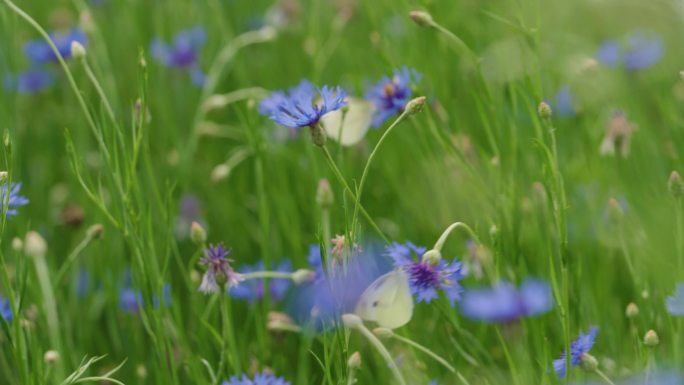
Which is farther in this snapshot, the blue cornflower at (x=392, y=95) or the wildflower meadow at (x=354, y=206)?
the blue cornflower at (x=392, y=95)

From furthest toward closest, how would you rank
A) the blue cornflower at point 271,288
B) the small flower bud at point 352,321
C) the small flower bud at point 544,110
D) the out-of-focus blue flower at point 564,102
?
the out-of-focus blue flower at point 564,102, the blue cornflower at point 271,288, the small flower bud at point 544,110, the small flower bud at point 352,321

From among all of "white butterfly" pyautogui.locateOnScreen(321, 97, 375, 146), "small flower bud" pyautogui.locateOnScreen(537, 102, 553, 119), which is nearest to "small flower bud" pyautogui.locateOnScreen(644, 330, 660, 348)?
"small flower bud" pyautogui.locateOnScreen(537, 102, 553, 119)

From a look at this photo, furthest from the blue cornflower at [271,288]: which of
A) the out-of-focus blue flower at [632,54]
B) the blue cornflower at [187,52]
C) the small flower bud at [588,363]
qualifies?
the out-of-focus blue flower at [632,54]

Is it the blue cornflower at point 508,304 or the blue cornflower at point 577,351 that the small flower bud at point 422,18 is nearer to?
the blue cornflower at point 508,304

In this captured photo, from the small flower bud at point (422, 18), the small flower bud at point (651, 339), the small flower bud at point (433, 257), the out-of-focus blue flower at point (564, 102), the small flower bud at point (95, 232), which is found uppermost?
the small flower bud at point (422, 18)

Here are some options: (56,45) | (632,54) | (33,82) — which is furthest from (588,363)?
(33,82)

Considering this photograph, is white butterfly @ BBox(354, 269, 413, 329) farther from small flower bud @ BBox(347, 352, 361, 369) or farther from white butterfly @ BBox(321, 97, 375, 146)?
white butterfly @ BBox(321, 97, 375, 146)

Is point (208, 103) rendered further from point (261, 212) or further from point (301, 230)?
point (261, 212)
